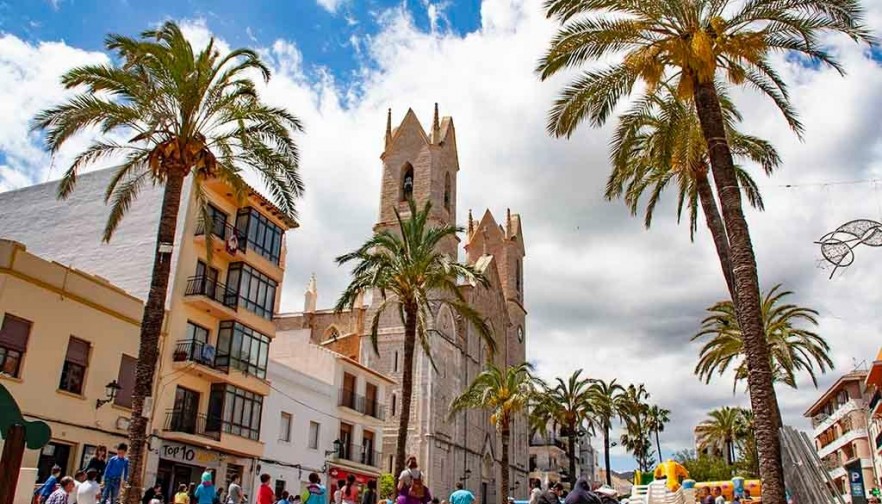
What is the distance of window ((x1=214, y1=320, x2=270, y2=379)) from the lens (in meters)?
28.2

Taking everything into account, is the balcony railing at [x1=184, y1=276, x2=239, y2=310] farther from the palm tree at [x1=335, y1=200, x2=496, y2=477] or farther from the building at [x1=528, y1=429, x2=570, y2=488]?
the building at [x1=528, y1=429, x2=570, y2=488]

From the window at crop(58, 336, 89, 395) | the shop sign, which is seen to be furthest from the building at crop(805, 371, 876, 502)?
the window at crop(58, 336, 89, 395)

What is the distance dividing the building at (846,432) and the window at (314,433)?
32159mm

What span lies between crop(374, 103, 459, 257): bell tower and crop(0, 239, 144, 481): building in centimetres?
2896

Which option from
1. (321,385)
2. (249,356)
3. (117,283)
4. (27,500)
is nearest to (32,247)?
(117,283)

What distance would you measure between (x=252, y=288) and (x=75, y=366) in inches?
343

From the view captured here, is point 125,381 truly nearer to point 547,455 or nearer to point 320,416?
point 320,416

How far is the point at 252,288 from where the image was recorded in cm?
3014

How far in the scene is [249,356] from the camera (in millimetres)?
29266

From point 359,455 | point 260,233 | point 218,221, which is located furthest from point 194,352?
point 359,455

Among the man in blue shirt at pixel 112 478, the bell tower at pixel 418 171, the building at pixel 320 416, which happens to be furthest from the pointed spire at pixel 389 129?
the man in blue shirt at pixel 112 478

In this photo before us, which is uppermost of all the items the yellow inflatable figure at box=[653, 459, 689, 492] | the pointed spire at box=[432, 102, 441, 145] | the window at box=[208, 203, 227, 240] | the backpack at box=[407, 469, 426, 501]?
the pointed spire at box=[432, 102, 441, 145]

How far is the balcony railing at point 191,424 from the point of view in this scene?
83.0ft

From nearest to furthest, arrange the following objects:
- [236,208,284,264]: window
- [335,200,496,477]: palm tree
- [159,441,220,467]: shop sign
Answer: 1. [335,200,496,477]: palm tree
2. [159,441,220,467]: shop sign
3. [236,208,284,264]: window
